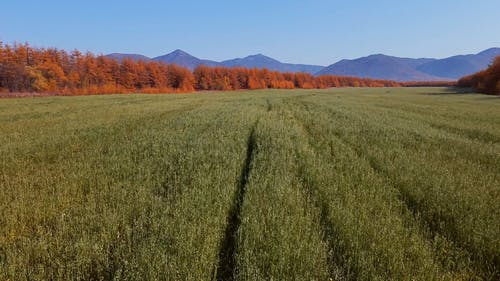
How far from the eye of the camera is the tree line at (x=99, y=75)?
2899 inches

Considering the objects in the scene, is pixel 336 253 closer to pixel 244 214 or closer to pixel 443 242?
pixel 244 214

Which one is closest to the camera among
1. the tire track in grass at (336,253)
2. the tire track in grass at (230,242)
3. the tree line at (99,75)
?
the tire track in grass at (336,253)

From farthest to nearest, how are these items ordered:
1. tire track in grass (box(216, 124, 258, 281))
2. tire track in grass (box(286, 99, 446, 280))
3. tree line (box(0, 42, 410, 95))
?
tree line (box(0, 42, 410, 95)) < tire track in grass (box(216, 124, 258, 281)) < tire track in grass (box(286, 99, 446, 280))

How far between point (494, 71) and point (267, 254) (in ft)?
326

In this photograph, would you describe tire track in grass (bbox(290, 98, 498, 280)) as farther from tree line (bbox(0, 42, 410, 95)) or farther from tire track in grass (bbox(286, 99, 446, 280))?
tree line (bbox(0, 42, 410, 95))

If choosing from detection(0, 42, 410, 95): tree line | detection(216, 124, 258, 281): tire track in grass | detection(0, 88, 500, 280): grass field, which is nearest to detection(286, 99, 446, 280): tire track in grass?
detection(0, 88, 500, 280): grass field

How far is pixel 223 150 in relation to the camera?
912 centimetres

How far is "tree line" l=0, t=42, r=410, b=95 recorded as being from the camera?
7362 cm

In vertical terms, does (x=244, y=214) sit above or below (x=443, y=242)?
above

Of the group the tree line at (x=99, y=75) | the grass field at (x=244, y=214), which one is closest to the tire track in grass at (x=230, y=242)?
the grass field at (x=244, y=214)

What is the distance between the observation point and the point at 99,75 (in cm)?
8881

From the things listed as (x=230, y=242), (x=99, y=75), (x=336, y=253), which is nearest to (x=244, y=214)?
(x=230, y=242)

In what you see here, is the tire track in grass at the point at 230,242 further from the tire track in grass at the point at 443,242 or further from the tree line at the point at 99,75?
the tree line at the point at 99,75

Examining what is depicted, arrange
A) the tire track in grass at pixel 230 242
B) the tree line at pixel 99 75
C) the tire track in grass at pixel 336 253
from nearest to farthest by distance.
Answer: the tire track in grass at pixel 336 253 → the tire track in grass at pixel 230 242 → the tree line at pixel 99 75
